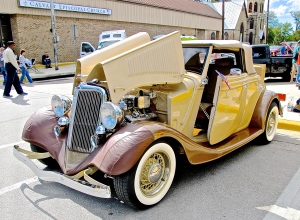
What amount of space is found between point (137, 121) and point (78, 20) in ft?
72.3

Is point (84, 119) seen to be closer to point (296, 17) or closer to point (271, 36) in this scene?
point (271, 36)

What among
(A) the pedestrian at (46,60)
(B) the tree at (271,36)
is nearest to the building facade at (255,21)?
(B) the tree at (271,36)

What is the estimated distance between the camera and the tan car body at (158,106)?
116 inches

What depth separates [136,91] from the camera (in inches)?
155

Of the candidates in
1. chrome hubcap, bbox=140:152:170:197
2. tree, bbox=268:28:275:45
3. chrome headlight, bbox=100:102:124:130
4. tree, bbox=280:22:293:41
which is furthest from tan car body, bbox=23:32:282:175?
tree, bbox=268:28:275:45

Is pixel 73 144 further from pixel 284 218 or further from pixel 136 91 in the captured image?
pixel 284 218

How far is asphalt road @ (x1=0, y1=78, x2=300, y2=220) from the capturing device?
300cm

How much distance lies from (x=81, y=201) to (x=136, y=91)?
1.56 m

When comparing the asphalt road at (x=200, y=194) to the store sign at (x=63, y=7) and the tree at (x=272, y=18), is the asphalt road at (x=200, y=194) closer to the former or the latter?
the store sign at (x=63, y=7)

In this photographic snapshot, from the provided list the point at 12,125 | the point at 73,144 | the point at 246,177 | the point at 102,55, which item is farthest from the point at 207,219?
the point at 12,125

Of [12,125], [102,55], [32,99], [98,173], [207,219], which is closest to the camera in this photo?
[207,219]

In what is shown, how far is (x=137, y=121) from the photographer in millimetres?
3436

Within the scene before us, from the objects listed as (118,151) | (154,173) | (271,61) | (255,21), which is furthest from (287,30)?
(118,151)

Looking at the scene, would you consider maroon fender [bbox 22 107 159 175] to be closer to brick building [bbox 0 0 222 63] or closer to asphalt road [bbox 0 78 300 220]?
asphalt road [bbox 0 78 300 220]
